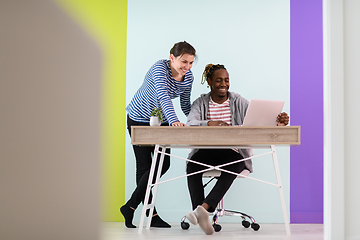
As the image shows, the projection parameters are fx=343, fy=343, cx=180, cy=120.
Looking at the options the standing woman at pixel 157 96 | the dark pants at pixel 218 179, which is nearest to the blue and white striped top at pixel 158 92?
the standing woman at pixel 157 96

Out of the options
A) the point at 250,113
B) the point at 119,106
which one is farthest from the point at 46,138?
the point at 119,106

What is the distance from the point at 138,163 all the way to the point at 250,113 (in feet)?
3.03

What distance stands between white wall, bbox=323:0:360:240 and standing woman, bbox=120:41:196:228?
103cm

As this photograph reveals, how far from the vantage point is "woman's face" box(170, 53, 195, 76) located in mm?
2276

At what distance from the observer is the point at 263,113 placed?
1.99 meters

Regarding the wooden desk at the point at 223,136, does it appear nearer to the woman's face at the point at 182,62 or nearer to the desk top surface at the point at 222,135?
the desk top surface at the point at 222,135

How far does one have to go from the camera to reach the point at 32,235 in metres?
0.16

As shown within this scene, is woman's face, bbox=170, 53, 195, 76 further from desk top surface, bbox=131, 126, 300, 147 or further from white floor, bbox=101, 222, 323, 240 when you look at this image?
white floor, bbox=101, 222, 323, 240

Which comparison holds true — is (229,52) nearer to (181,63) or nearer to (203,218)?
(181,63)

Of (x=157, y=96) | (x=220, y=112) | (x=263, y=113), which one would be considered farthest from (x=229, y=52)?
(x=263, y=113)

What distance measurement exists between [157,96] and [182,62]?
282 mm

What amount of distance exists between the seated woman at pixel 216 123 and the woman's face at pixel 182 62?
0.94ft

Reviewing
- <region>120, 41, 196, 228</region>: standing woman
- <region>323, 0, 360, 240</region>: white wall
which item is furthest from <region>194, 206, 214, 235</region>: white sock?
<region>323, 0, 360, 240</region>: white wall

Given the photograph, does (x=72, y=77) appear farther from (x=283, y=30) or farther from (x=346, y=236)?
(x=283, y=30)
